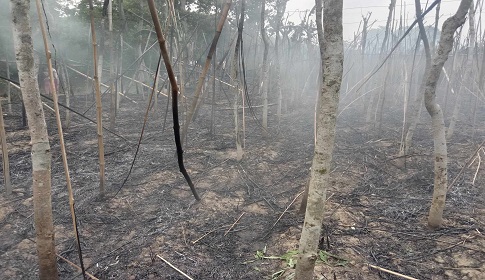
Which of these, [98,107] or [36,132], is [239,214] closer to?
[98,107]

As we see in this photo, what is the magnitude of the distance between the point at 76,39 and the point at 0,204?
889cm

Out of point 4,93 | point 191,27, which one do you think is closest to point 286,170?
point 191,27

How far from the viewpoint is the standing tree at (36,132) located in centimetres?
167

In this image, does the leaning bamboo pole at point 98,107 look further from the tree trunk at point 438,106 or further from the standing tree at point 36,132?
the tree trunk at point 438,106

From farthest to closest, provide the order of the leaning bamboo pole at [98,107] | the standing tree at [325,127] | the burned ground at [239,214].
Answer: the burned ground at [239,214], the leaning bamboo pole at [98,107], the standing tree at [325,127]

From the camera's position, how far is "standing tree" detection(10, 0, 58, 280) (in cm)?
167

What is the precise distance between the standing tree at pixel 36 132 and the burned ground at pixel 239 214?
46 cm

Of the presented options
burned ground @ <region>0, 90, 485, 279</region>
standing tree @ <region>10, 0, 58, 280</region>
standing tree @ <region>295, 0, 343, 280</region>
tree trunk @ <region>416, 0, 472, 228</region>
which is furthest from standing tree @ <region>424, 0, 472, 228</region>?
standing tree @ <region>10, 0, 58, 280</region>

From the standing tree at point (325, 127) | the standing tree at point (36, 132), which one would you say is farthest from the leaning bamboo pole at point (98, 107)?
the standing tree at point (325, 127)

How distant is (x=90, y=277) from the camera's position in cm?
221

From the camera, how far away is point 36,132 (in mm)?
1763

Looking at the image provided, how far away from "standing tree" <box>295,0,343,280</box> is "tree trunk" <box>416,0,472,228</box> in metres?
1.38

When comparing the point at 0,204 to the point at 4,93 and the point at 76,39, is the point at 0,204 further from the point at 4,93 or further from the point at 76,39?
the point at 76,39

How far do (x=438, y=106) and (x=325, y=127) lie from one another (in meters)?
1.49
